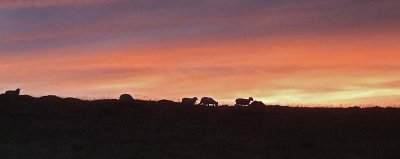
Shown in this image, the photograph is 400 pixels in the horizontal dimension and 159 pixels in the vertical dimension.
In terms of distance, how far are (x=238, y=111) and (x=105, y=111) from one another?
25.5 feet

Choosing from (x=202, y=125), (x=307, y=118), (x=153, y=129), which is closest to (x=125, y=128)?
(x=153, y=129)

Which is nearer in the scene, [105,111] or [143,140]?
[143,140]

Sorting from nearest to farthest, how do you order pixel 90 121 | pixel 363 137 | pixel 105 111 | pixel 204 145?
pixel 204 145 → pixel 363 137 → pixel 90 121 → pixel 105 111

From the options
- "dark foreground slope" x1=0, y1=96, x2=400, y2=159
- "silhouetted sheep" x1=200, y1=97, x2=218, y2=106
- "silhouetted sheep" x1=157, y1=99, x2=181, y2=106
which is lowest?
"dark foreground slope" x1=0, y1=96, x2=400, y2=159

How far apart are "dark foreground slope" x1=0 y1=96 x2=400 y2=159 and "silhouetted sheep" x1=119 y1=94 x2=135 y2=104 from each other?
50 centimetres

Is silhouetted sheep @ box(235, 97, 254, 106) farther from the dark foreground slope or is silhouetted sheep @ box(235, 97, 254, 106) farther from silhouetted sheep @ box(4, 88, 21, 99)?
silhouetted sheep @ box(4, 88, 21, 99)

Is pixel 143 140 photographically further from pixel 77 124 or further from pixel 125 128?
pixel 77 124


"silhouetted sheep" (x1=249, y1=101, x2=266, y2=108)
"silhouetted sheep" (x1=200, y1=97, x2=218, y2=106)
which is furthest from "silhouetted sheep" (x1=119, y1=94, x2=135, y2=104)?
"silhouetted sheep" (x1=249, y1=101, x2=266, y2=108)

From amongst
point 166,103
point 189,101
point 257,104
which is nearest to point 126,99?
point 166,103

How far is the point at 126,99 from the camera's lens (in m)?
42.6

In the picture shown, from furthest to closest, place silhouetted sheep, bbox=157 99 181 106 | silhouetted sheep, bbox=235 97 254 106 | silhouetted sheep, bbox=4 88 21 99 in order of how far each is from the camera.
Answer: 1. silhouetted sheep, bbox=235 97 254 106
2. silhouetted sheep, bbox=4 88 21 99
3. silhouetted sheep, bbox=157 99 181 106

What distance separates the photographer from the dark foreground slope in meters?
30.3

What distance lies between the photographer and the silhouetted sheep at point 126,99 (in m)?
42.2

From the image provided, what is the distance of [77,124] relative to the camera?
37.1 m
